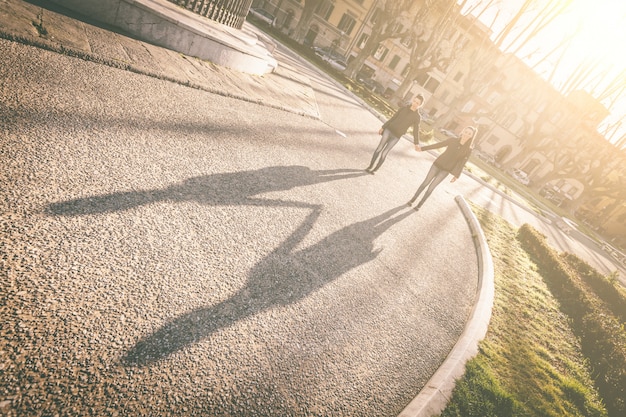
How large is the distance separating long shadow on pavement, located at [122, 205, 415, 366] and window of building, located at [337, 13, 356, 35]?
1632 inches

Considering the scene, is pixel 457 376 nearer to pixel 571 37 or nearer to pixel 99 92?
pixel 99 92

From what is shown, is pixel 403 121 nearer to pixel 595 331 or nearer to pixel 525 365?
pixel 525 365

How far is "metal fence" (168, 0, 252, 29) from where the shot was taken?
6.07 m

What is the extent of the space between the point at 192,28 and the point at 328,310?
5.66m

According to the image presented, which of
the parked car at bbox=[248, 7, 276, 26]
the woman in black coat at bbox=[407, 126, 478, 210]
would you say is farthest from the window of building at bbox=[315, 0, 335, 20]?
the woman in black coat at bbox=[407, 126, 478, 210]

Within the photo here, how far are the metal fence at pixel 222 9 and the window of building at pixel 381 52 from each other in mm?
35695

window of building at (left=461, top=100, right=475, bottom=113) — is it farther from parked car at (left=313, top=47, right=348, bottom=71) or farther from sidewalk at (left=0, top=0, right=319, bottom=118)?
sidewalk at (left=0, top=0, right=319, bottom=118)

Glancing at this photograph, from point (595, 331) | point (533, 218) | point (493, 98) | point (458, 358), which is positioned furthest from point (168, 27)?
point (493, 98)

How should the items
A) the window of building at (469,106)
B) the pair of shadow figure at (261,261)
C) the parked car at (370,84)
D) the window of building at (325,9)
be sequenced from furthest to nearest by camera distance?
the window of building at (469,106)
the window of building at (325,9)
the parked car at (370,84)
the pair of shadow figure at (261,261)

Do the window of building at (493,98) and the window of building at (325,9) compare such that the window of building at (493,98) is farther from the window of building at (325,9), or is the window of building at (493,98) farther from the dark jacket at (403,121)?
the dark jacket at (403,121)

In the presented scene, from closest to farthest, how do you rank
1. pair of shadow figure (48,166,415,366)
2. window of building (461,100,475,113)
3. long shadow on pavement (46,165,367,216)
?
1. pair of shadow figure (48,166,415,366)
2. long shadow on pavement (46,165,367,216)
3. window of building (461,100,475,113)

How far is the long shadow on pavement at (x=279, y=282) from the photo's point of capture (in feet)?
5.80

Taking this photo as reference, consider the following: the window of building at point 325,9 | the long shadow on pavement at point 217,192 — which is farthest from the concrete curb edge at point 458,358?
the window of building at point 325,9

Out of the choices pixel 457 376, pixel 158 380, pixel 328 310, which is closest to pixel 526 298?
pixel 457 376
